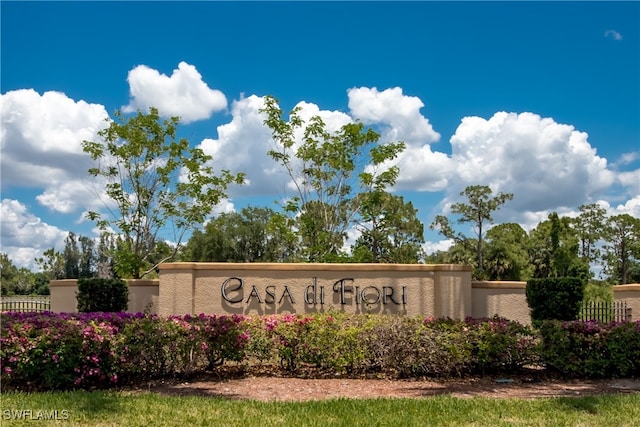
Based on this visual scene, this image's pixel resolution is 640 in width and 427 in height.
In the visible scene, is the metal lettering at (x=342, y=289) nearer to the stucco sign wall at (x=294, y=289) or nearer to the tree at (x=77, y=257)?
the stucco sign wall at (x=294, y=289)

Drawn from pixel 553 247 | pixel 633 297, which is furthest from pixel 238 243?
pixel 633 297

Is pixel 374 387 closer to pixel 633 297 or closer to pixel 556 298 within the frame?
pixel 556 298

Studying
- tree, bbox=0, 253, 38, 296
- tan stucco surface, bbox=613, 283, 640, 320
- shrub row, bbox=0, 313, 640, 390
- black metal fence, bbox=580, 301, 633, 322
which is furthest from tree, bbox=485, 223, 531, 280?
tree, bbox=0, 253, 38, 296

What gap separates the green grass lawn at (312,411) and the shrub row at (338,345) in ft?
4.21

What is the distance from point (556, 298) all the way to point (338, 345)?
762 centimetres

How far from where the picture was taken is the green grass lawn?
6.61m

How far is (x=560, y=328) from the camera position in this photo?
10031 millimetres

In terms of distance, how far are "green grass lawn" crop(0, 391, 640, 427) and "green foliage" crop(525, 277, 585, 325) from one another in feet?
24.7

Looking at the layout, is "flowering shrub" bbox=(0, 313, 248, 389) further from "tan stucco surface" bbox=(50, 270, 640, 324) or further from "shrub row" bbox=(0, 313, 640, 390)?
"tan stucco surface" bbox=(50, 270, 640, 324)

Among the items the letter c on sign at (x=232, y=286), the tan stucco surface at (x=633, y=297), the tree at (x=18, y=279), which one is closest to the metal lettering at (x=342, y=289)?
the letter c on sign at (x=232, y=286)

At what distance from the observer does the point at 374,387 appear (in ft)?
29.5

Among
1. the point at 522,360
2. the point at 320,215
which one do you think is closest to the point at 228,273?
the point at 522,360

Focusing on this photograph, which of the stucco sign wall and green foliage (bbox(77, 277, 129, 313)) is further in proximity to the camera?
green foliage (bbox(77, 277, 129, 313))

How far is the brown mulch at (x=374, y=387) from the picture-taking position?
27.6ft
